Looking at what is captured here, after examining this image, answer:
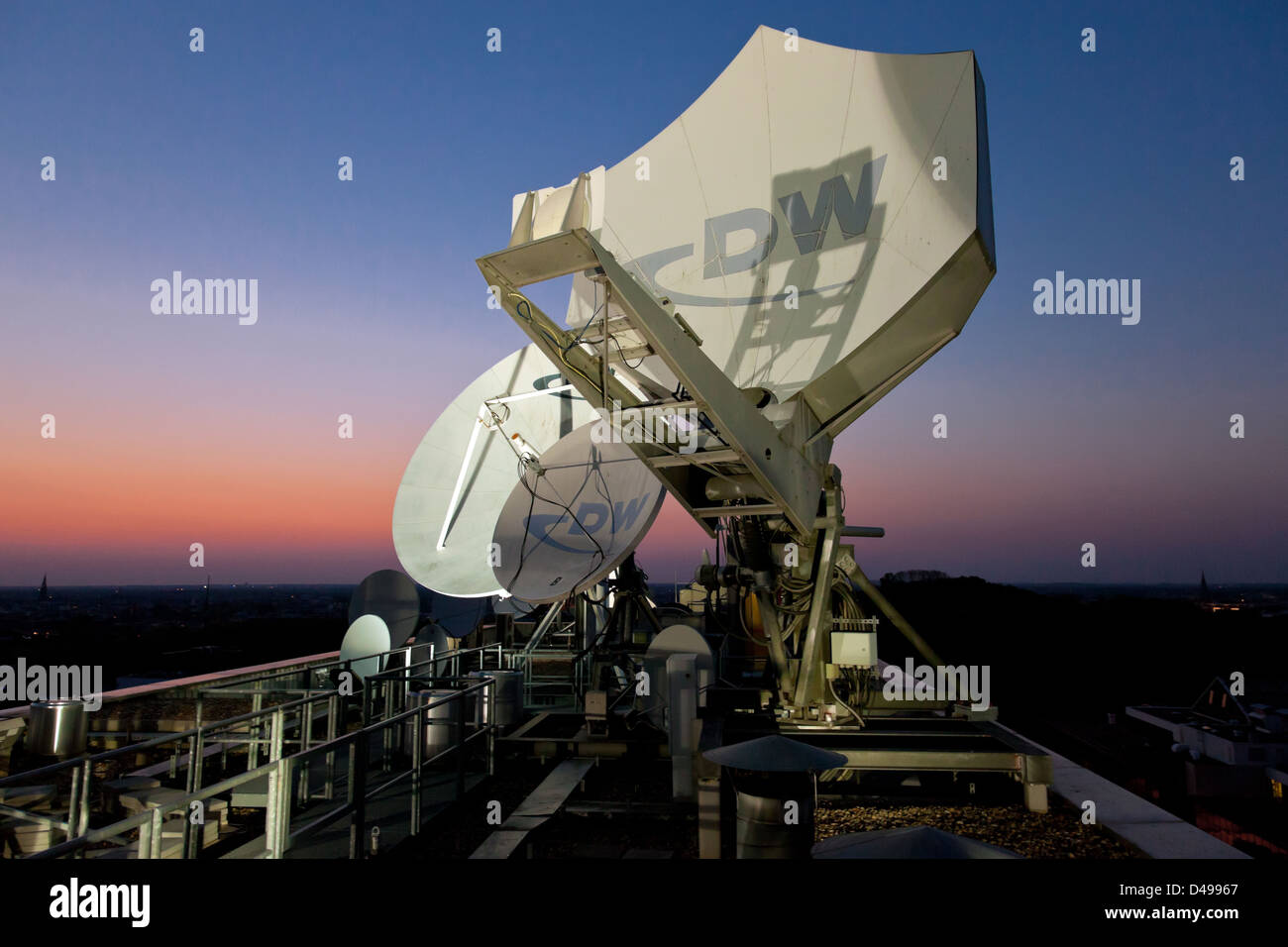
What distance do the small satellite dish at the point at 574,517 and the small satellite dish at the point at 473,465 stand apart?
10.6 feet

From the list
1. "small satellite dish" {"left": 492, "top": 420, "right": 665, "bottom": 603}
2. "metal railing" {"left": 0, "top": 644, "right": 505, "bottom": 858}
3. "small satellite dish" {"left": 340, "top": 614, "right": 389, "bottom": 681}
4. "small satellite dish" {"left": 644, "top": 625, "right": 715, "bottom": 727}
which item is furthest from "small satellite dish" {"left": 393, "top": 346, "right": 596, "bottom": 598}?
"small satellite dish" {"left": 644, "top": 625, "right": 715, "bottom": 727}

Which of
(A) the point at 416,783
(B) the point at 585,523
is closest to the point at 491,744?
(A) the point at 416,783

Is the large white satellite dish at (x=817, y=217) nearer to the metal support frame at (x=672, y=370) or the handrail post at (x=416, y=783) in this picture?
the metal support frame at (x=672, y=370)

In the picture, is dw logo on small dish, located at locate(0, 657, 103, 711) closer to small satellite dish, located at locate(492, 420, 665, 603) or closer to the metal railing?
the metal railing

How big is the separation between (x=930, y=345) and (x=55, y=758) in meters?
12.2

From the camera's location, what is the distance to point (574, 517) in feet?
Answer: 37.6

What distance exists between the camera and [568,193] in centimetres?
557

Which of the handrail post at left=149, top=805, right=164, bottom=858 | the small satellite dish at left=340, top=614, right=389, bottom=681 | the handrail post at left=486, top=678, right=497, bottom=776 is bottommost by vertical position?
the handrail post at left=486, top=678, right=497, bottom=776

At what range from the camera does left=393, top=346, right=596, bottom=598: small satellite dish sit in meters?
15.3

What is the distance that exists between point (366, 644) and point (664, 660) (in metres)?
6.38

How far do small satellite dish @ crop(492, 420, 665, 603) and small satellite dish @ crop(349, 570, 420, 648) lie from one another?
24.0ft

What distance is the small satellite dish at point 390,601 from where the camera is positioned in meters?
17.9

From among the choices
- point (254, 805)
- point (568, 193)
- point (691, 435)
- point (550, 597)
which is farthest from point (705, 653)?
point (568, 193)

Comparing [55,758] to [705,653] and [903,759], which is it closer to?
[705,653]
